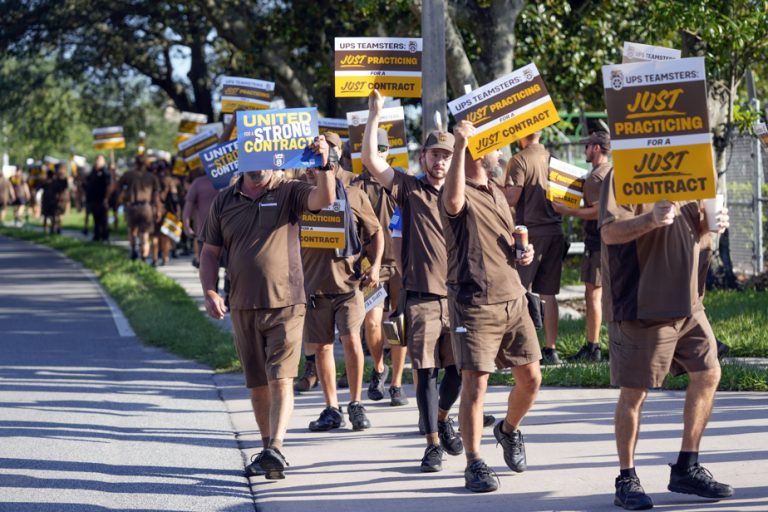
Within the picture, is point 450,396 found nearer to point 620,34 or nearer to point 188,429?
point 188,429

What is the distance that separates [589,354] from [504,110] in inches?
152

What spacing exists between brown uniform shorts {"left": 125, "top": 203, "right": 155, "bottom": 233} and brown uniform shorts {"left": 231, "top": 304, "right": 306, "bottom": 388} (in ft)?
48.2

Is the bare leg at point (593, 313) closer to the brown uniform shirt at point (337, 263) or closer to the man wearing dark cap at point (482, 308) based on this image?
the brown uniform shirt at point (337, 263)

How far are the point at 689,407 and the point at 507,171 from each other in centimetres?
470

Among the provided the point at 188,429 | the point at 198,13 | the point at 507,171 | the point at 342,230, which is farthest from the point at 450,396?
the point at 198,13

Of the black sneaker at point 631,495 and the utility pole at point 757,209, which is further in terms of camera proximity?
the utility pole at point 757,209

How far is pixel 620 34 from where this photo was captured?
18469 millimetres

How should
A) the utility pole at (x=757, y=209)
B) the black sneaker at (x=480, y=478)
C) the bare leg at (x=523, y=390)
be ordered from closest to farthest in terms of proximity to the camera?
the black sneaker at (x=480, y=478)
the bare leg at (x=523, y=390)
the utility pole at (x=757, y=209)

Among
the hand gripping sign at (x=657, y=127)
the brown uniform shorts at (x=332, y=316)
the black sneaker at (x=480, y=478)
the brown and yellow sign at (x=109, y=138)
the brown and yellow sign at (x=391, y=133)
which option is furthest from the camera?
the brown and yellow sign at (x=109, y=138)

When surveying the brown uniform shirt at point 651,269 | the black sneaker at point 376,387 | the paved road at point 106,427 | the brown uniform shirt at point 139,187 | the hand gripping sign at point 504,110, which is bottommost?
the paved road at point 106,427

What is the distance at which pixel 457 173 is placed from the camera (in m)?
6.53

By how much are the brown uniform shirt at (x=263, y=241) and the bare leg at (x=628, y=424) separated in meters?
2.08

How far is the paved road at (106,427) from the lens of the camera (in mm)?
6926

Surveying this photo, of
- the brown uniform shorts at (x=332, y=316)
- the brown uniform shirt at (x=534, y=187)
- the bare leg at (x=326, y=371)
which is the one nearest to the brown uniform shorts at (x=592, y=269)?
the brown uniform shirt at (x=534, y=187)
